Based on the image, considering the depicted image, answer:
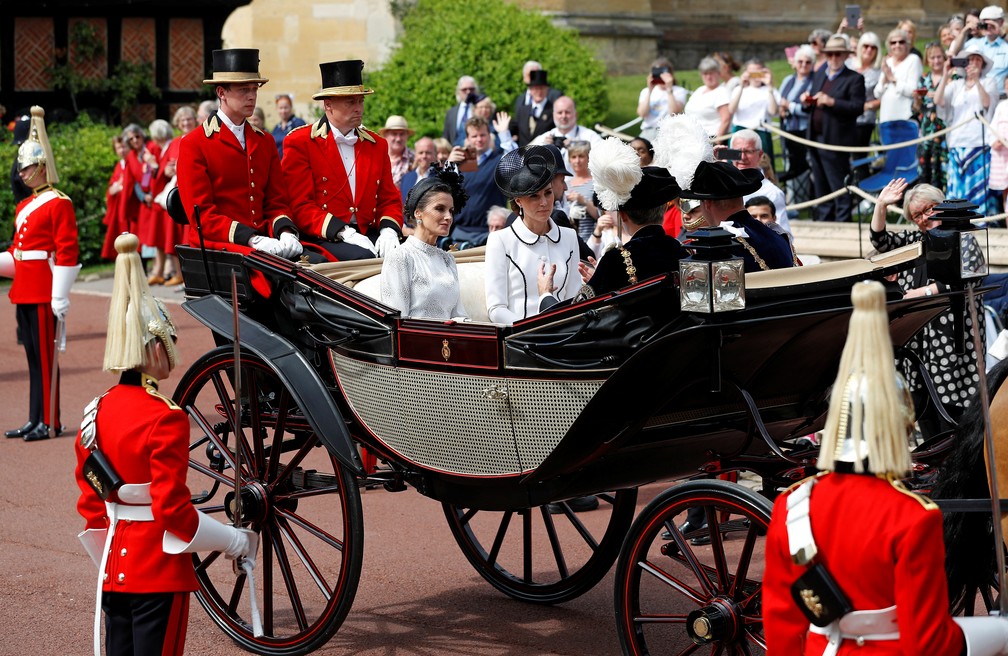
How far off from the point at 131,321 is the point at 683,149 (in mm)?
2133

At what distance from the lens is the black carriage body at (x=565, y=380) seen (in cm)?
419

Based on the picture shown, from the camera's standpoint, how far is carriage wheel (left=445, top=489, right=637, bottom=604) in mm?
5418

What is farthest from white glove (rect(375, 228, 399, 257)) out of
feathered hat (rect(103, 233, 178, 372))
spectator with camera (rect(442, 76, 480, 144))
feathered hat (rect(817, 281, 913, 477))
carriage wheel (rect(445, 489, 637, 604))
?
spectator with camera (rect(442, 76, 480, 144))

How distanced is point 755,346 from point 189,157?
9.28 ft

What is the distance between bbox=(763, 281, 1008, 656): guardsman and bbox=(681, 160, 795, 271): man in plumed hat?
1.92 m

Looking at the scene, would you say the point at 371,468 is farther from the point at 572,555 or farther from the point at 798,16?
the point at 798,16

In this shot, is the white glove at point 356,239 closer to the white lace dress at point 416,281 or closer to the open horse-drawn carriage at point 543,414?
the open horse-drawn carriage at point 543,414

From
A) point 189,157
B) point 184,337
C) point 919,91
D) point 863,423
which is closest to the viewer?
point 863,423

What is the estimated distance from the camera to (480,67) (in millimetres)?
16125

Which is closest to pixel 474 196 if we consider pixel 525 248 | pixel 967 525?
pixel 525 248

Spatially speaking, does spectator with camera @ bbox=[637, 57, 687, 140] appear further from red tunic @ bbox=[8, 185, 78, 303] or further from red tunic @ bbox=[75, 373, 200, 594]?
red tunic @ bbox=[75, 373, 200, 594]

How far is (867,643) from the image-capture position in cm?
301

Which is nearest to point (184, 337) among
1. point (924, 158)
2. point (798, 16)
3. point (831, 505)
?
point (924, 158)

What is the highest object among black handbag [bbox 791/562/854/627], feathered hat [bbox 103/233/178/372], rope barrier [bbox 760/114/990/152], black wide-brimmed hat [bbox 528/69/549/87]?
black wide-brimmed hat [bbox 528/69/549/87]
